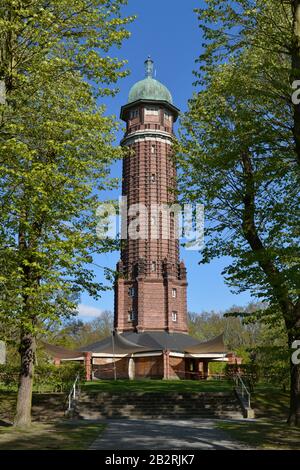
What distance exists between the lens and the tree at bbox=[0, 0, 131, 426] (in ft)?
43.9

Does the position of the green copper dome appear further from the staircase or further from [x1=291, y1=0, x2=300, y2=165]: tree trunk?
[x1=291, y1=0, x2=300, y2=165]: tree trunk

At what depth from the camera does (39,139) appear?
15227 mm

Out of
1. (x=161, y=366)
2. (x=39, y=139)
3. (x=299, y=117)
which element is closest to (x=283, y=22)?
(x=299, y=117)

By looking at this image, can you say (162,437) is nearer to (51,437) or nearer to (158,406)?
(51,437)

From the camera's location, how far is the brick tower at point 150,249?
4834 cm

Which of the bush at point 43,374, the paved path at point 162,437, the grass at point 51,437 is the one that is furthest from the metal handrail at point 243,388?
the bush at point 43,374

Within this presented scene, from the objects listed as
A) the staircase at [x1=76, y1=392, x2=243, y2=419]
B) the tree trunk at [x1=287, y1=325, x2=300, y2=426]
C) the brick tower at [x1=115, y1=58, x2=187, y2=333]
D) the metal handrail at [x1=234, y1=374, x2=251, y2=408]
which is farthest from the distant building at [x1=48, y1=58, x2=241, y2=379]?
the tree trunk at [x1=287, y1=325, x2=300, y2=426]

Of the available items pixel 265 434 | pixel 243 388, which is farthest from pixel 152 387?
pixel 265 434

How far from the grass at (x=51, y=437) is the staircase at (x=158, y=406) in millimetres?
4453

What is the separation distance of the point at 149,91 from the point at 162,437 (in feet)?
153

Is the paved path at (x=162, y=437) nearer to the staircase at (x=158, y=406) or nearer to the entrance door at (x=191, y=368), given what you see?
the staircase at (x=158, y=406)

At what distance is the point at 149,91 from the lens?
5453cm

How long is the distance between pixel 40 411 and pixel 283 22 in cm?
1792

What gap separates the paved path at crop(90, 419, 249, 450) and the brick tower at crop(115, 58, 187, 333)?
100.0ft
